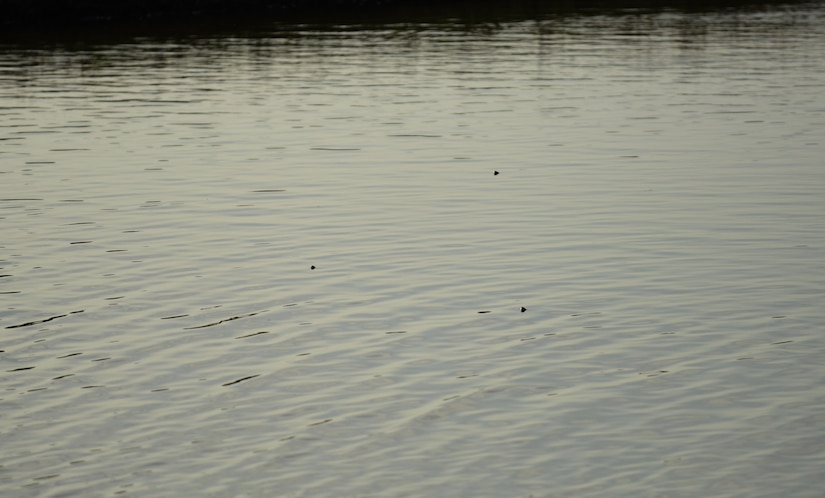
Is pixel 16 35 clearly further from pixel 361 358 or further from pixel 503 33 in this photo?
pixel 361 358

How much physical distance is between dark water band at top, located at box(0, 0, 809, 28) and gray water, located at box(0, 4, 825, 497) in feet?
125

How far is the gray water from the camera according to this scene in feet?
44.4

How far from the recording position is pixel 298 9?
9094cm

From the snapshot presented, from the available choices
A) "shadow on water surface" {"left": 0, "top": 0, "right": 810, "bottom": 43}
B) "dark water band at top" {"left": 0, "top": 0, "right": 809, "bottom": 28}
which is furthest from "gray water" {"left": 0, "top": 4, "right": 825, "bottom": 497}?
"dark water band at top" {"left": 0, "top": 0, "right": 809, "bottom": 28}

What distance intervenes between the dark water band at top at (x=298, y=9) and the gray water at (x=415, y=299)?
125 ft

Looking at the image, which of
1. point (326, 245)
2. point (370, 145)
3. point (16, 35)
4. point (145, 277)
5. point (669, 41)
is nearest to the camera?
point (145, 277)

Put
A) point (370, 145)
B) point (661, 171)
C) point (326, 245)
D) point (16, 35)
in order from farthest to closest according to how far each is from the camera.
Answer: point (16, 35) < point (370, 145) < point (661, 171) < point (326, 245)

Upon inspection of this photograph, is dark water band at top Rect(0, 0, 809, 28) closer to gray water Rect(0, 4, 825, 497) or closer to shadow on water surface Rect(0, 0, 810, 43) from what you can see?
shadow on water surface Rect(0, 0, 810, 43)

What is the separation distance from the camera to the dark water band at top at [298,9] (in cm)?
7900

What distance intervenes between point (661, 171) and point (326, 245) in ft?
29.3

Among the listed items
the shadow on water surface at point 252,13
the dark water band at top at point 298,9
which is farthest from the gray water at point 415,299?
the dark water band at top at point 298,9

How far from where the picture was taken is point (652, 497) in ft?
40.9

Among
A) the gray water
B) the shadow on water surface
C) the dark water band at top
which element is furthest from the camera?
the dark water band at top

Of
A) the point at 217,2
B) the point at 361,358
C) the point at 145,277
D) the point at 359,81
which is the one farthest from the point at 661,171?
the point at 217,2
